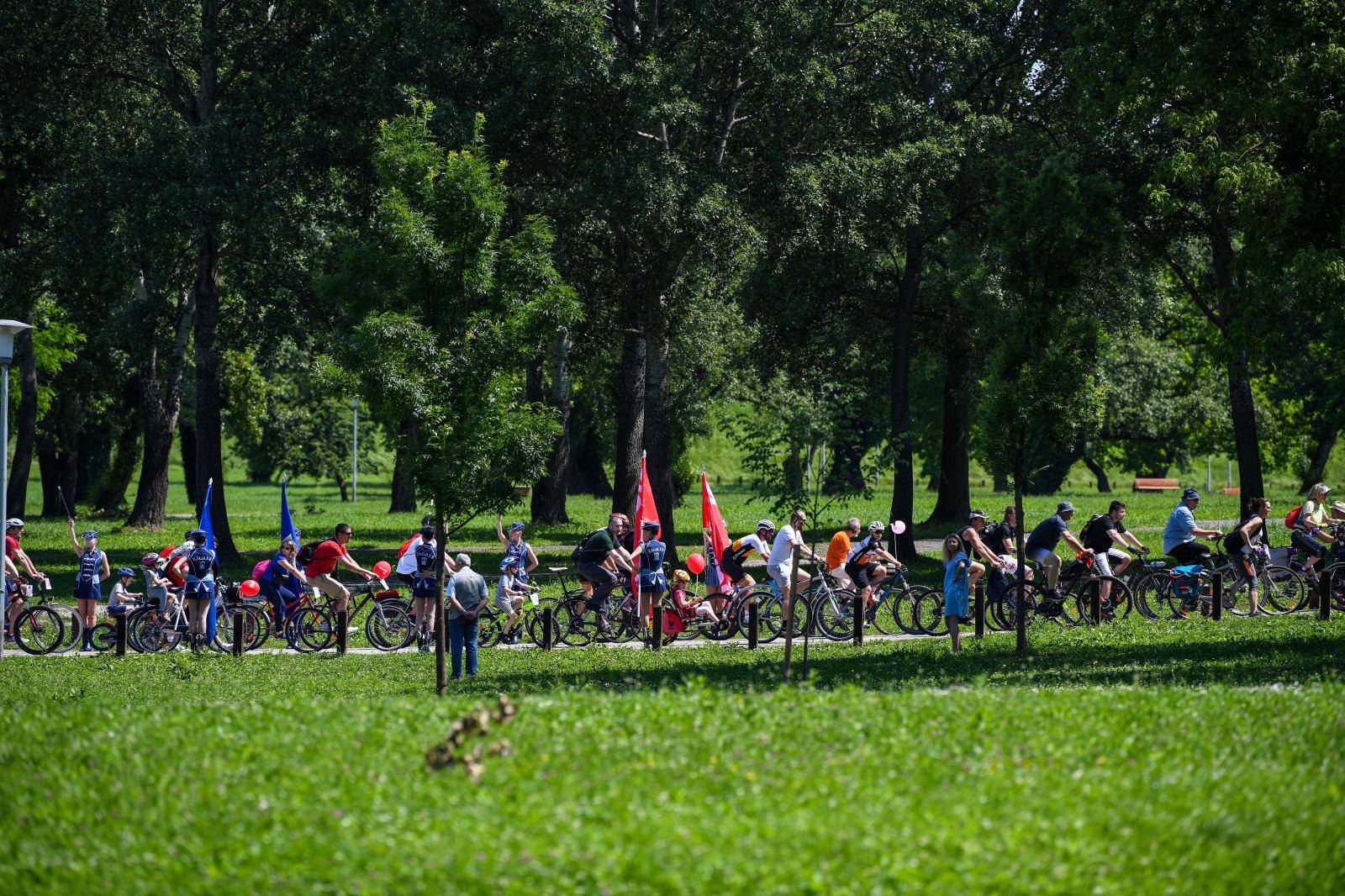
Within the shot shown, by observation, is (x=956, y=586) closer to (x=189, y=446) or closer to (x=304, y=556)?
(x=304, y=556)

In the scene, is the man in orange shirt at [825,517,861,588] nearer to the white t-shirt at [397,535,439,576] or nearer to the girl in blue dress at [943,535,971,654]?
the girl in blue dress at [943,535,971,654]

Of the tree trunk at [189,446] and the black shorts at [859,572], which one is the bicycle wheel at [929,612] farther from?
the tree trunk at [189,446]

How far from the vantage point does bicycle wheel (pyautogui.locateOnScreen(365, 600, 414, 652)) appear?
722 inches

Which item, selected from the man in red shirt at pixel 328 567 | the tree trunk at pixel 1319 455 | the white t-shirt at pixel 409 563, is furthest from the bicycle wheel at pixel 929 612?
the tree trunk at pixel 1319 455

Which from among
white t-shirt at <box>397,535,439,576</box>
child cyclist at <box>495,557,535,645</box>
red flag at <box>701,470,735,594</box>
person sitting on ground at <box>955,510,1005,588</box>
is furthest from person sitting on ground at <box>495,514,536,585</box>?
person sitting on ground at <box>955,510,1005,588</box>

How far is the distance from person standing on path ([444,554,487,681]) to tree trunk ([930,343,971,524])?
19.2m

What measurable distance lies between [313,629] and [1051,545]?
1014 centimetres

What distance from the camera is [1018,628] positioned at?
16.0m

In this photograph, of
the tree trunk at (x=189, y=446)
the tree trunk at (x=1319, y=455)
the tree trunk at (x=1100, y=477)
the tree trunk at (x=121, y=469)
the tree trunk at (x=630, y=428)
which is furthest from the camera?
the tree trunk at (x=1100, y=477)

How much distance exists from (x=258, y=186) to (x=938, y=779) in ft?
70.3

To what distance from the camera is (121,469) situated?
154ft

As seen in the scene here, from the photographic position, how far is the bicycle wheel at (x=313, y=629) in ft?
60.3

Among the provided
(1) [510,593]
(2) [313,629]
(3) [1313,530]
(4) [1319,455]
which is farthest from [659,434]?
(4) [1319,455]

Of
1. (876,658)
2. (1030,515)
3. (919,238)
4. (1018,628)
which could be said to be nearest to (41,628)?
(876,658)
